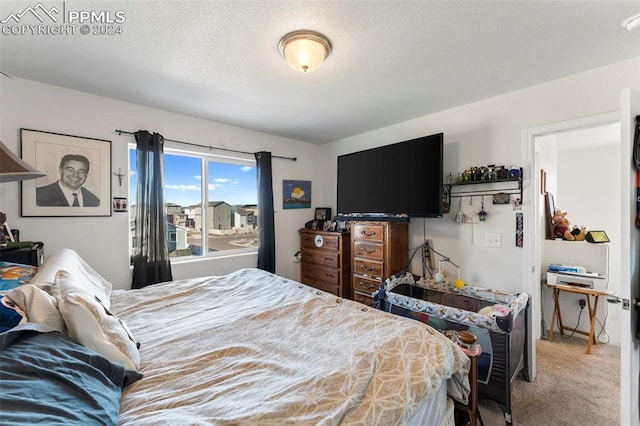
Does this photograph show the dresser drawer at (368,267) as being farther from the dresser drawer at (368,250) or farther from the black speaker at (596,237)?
the black speaker at (596,237)

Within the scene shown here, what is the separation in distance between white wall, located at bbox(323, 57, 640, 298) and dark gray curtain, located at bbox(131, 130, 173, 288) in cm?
246

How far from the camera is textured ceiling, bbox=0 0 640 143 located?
149 centimetres

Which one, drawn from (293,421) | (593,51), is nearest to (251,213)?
(293,421)

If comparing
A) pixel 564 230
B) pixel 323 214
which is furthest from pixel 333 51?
pixel 564 230

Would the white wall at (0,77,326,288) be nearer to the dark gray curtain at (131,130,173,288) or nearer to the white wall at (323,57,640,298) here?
the dark gray curtain at (131,130,173,288)

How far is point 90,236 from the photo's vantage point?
255 cm

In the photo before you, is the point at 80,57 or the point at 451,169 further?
the point at 451,169

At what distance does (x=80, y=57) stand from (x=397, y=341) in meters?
2.74

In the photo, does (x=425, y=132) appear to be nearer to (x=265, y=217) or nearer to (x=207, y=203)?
(x=265, y=217)

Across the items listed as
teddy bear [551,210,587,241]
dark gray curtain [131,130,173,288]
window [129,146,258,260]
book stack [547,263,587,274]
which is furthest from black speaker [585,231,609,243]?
dark gray curtain [131,130,173,288]

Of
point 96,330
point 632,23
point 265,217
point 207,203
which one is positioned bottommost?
point 96,330

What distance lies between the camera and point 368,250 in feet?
10.3

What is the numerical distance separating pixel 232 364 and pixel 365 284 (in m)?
2.18

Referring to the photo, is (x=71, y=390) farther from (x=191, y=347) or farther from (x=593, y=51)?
(x=593, y=51)
